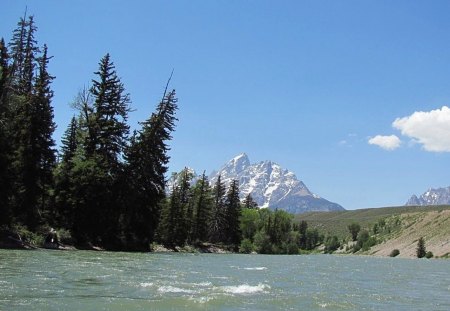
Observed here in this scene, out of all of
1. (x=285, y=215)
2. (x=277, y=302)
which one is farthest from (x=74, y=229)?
(x=285, y=215)

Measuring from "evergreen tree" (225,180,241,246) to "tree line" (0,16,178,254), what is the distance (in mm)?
43780

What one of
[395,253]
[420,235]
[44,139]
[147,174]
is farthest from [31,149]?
[420,235]

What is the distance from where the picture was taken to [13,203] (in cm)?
4234

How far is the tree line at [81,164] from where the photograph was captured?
4297 cm

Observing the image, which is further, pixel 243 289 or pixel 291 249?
pixel 291 249

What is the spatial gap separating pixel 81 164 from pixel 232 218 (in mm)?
57202

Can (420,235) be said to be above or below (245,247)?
above

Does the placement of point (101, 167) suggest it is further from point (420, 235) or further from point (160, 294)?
point (420, 235)

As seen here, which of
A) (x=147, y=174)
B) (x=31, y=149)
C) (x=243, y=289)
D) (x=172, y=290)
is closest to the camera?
(x=172, y=290)

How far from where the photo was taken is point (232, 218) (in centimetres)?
10194

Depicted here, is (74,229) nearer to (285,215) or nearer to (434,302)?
(434,302)

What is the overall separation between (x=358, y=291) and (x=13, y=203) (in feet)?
105

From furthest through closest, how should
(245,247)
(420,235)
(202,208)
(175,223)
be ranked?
(420,235)
(245,247)
(202,208)
(175,223)

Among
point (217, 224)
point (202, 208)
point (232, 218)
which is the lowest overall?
point (217, 224)
